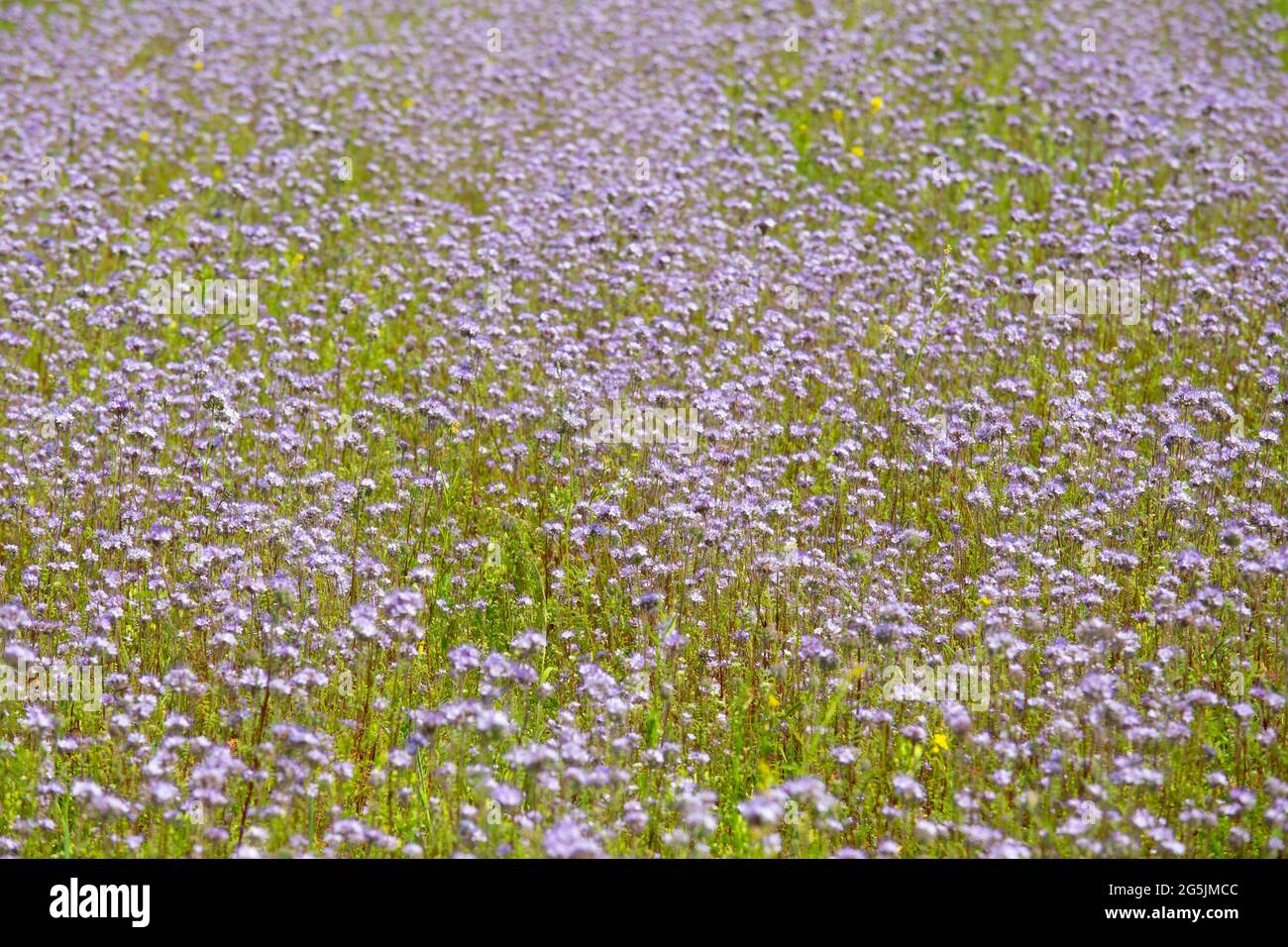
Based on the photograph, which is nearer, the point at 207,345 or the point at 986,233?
the point at 207,345

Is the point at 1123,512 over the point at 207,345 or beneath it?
over

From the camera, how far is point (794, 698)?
6.82 metres

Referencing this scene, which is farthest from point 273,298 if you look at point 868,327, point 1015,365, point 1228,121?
point 1228,121

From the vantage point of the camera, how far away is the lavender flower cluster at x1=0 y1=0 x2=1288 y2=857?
600 cm

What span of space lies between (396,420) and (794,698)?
3.73 m

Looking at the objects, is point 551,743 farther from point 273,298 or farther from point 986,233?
point 986,233

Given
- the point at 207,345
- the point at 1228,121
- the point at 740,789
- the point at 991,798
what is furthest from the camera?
the point at 1228,121

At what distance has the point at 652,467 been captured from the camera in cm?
805

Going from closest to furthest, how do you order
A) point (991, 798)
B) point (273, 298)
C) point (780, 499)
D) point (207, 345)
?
point (991, 798), point (780, 499), point (207, 345), point (273, 298)

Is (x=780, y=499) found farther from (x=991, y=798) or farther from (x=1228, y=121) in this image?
(x=1228, y=121)

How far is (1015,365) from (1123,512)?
2.16 m

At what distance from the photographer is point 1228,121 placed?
13.9 meters

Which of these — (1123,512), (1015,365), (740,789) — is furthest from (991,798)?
(1015,365)

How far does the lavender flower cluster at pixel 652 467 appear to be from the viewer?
6.00 meters
